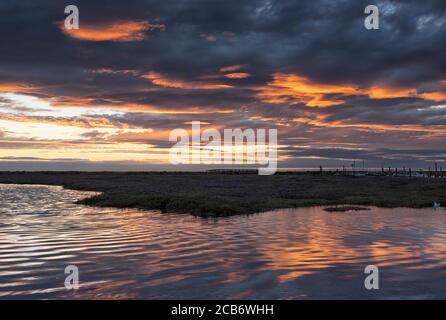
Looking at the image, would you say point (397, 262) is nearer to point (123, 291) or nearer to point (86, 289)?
point (123, 291)

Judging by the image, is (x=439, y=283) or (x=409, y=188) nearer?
(x=439, y=283)

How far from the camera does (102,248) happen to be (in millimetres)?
19203

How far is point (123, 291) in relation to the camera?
12.8 meters

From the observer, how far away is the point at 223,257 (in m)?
17.5

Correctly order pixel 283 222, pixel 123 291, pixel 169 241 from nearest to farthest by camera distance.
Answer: pixel 123 291 → pixel 169 241 → pixel 283 222

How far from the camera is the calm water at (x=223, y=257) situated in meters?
12.9

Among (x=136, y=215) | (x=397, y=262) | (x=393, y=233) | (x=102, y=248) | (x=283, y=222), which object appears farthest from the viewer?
(x=136, y=215)

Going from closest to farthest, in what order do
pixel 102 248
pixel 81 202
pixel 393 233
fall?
pixel 102 248, pixel 393 233, pixel 81 202

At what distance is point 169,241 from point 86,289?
840 cm

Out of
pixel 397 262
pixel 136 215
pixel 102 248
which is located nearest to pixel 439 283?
pixel 397 262

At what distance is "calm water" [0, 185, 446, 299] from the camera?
12898mm
